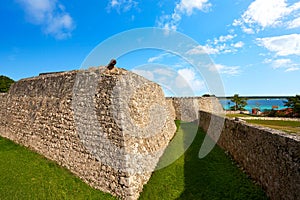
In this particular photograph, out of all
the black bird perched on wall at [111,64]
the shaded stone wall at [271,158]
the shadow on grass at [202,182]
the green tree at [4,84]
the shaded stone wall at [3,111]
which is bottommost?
the shadow on grass at [202,182]

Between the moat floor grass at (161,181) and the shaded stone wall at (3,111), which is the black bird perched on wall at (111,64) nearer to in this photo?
the moat floor grass at (161,181)

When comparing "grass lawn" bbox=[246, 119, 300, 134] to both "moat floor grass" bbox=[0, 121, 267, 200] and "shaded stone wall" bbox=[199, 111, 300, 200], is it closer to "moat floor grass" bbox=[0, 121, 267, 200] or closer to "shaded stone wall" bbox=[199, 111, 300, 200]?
"shaded stone wall" bbox=[199, 111, 300, 200]

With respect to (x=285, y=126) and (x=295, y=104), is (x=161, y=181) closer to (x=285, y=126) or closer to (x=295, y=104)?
(x=285, y=126)

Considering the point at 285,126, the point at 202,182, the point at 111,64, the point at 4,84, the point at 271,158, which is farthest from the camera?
the point at 4,84

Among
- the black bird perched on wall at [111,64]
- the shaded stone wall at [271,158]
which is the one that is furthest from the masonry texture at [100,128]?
the shaded stone wall at [271,158]

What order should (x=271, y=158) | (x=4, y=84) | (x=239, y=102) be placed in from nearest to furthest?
(x=271, y=158) < (x=4, y=84) < (x=239, y=102)

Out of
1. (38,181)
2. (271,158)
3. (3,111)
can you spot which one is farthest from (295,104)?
(3,111)

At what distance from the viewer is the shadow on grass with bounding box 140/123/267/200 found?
7.30 metres

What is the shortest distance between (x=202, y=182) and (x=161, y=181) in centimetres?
165

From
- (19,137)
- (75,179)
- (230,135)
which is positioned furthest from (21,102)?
(230,135)

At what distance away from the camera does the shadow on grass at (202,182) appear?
23.9 feet

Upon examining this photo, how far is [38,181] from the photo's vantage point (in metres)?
8.59

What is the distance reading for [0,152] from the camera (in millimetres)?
12234

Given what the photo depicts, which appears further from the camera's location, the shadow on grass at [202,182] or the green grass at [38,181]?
the green grass at [38,181]
